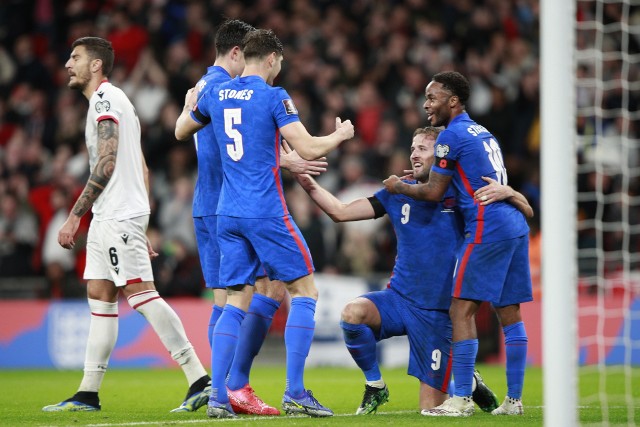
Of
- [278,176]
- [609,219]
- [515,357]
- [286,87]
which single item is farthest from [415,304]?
[286,87]

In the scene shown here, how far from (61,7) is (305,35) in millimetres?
4560

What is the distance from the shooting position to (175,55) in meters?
16.4

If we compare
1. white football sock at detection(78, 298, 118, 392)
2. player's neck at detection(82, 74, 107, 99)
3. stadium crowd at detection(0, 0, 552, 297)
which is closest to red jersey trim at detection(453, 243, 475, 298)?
white football sock at detection(78, 298, 118, 392)

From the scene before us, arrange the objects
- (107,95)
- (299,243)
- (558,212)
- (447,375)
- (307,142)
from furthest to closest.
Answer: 1. (107,95)
2. (447,375)
3. (299,243)
4. (307,142)
5. (558,212)

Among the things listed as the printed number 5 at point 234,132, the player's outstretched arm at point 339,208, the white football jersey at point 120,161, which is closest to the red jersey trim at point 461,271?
the player's outstretched arm at point 339,208

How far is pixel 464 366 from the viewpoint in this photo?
668 centimetres

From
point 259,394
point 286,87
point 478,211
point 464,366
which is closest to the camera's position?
point 464,366

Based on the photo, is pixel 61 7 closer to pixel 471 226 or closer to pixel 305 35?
pixel 305 35

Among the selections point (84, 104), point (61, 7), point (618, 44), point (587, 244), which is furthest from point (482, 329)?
point (61, 7)

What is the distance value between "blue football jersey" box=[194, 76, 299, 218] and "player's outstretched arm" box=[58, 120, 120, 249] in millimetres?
1033

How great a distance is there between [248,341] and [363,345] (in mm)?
768

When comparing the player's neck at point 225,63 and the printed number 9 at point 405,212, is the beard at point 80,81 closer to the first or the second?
the player's neck at point 225,63

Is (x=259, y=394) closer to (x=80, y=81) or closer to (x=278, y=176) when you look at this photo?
(x=278, y=176)

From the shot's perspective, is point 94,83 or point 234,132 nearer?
point 234,132
